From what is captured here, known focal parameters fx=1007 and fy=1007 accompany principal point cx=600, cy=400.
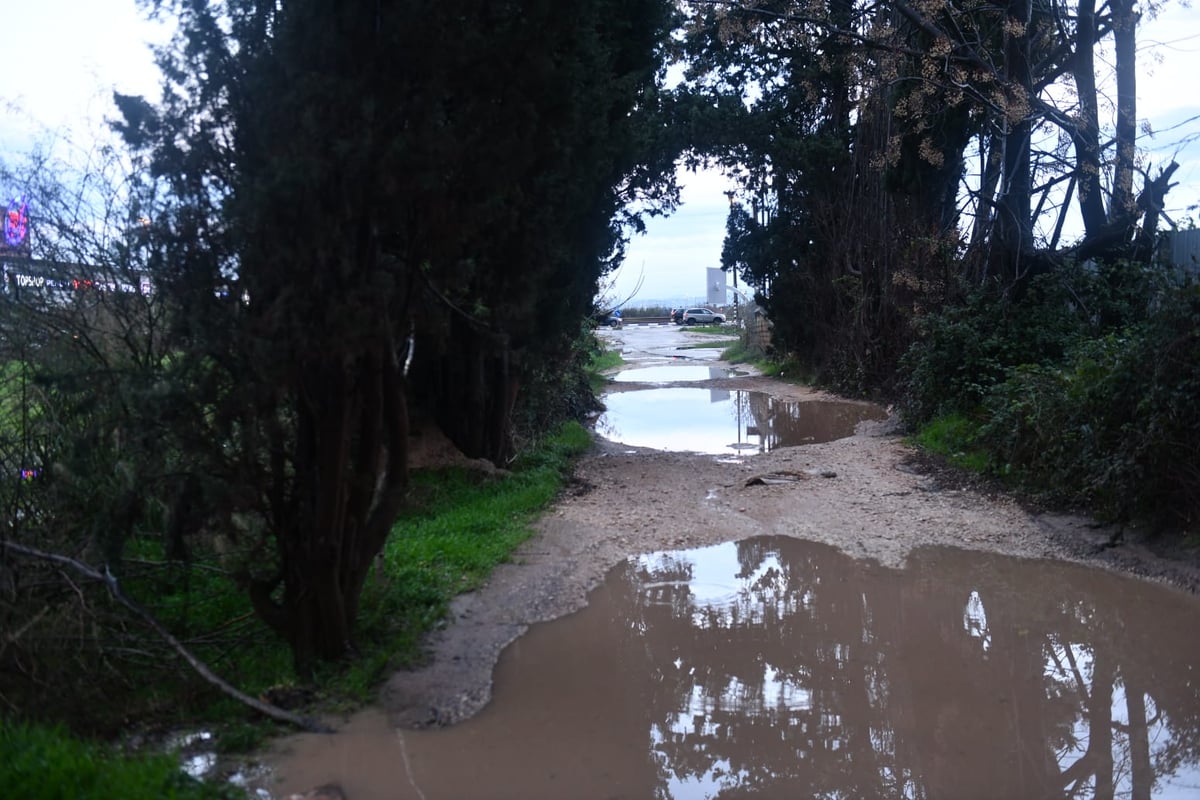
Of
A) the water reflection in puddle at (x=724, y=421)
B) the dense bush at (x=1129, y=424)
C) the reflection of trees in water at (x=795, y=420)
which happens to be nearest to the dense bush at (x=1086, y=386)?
the dense bush at (x=1129, y=424)

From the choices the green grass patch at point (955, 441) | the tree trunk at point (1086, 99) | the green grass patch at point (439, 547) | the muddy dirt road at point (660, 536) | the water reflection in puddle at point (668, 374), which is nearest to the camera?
the muddy dirt road at point (660, 536)

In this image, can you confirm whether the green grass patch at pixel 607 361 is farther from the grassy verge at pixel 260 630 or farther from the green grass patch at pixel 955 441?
the grassy verge at pixel 260 630

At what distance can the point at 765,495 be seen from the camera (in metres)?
12.4

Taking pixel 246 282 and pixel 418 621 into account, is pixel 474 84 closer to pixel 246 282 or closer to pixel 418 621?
pixel 246 282

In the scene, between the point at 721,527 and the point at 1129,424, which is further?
→ the point at 721,527

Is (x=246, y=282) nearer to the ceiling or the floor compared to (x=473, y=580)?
nearer to the ceiling

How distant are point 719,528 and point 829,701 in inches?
183

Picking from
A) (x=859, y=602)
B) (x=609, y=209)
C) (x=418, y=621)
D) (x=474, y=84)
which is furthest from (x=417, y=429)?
(x=474, y=84)

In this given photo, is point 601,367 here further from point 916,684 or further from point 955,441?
point 916,684

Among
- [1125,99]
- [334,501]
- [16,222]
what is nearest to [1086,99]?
[1125,99]

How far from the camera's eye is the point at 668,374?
35.6 metres

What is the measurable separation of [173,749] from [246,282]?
8.17 feet

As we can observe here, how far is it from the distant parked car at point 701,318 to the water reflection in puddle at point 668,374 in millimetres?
39961

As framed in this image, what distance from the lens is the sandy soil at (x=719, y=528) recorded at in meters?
6.98
